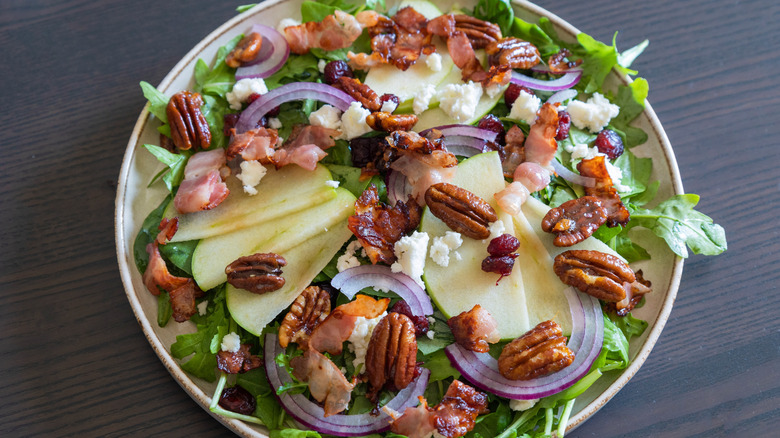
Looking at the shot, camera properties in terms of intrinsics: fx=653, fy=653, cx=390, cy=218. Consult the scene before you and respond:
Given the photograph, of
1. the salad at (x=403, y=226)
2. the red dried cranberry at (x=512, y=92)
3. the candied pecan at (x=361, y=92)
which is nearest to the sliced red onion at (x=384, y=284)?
the salad at (x=403, y=226)

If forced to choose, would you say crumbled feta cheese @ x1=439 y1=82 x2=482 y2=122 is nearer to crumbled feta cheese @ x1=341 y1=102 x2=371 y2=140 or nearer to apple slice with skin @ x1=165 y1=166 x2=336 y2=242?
crumbled feta cheese @ x1=341 y1=102 x2=371 y2=140

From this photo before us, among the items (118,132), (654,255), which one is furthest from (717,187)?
(118,132)

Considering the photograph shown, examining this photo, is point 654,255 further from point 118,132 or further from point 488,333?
point 118,132

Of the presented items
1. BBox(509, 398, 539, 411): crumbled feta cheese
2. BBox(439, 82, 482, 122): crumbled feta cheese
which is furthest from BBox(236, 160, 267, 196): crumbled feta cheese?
BBox(509, 398, 539, 411): crumbled feta cheese

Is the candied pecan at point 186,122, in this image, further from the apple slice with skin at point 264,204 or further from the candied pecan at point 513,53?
the candied pecan at point 513,53

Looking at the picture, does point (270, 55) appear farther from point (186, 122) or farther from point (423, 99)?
point (423, 99)
